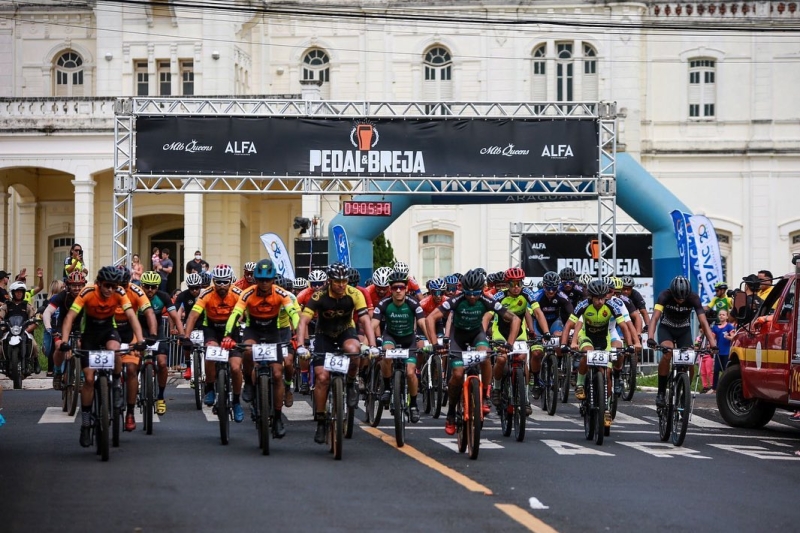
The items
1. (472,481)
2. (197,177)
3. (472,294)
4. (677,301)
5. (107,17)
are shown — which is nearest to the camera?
(472,481)

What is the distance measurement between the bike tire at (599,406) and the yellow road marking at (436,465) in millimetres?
2167

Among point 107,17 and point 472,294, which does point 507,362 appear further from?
point 107,17

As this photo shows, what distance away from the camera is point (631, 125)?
4862cm

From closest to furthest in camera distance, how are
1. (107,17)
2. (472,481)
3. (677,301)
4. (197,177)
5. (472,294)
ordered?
1. (472,481)
2. (472,294)
3. (677,301)
4. (197,177)
5. (107,17)

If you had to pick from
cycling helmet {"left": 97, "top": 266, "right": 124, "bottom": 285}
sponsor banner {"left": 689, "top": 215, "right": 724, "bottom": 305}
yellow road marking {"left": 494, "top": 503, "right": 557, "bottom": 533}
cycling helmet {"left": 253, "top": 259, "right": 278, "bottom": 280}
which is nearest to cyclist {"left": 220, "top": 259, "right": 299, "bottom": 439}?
cycling helmet {"left": 253, "top": 259, "right": 278, "bottom": 280}

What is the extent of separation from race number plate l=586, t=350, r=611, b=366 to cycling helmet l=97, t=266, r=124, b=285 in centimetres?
516

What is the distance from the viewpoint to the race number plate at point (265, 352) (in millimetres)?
15102

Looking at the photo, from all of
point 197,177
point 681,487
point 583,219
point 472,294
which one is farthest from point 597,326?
point 583,219

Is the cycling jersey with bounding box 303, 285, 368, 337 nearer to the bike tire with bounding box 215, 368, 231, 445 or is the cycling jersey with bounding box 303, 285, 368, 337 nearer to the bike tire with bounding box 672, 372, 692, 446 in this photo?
the bike tire with bounding box 215, 368, 231, 445

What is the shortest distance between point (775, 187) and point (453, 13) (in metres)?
11.4

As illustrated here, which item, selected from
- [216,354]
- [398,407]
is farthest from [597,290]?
[216,354]

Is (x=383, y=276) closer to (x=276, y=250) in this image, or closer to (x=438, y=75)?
(x=276, y=250)

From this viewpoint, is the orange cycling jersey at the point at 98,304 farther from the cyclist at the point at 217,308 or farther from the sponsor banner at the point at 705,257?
the sponsor banner at the point at 705,257

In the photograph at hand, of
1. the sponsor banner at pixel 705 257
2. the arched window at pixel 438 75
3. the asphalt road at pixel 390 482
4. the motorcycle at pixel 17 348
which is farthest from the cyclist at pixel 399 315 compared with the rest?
the arched window at pixel 438 75
